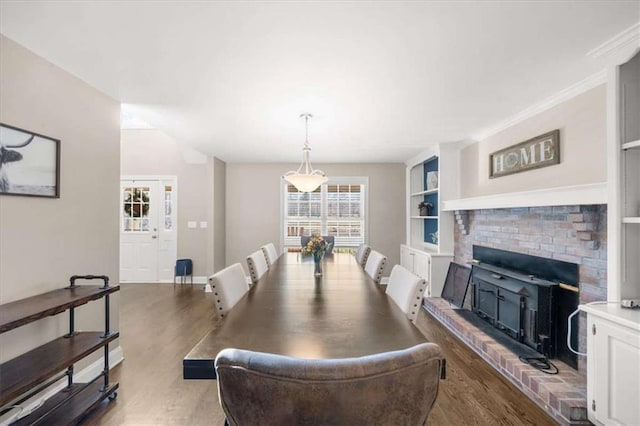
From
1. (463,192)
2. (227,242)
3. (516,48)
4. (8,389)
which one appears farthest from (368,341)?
(227,242)

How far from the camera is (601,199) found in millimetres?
1976

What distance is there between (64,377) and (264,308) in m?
1.71

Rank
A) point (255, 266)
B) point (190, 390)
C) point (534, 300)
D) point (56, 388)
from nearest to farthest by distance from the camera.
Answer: point (56, 388) < point (190, 390) < point (534, 300) < point (255, 266)

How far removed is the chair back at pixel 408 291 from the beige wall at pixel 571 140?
5.38 ft

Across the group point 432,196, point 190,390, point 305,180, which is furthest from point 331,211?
point 190,390

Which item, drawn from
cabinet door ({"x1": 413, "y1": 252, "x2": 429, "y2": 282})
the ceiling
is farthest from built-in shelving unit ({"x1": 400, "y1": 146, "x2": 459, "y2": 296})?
the ceiling

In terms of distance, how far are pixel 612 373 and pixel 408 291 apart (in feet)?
3.86

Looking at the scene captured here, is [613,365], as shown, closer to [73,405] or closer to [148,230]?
[73,405]

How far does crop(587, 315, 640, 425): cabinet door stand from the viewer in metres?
1.57

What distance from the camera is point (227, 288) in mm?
1913

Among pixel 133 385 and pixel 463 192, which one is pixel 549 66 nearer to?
pixel 463 192

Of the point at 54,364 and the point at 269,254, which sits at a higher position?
the point at 269,254

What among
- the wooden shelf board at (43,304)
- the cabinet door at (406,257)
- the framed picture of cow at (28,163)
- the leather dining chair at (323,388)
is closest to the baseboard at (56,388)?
the wooden shelf board at (43,304)

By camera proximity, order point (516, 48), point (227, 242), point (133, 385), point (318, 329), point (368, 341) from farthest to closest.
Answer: point (227, 242), point (133, 385), point (516, 48), point (318, 329), point (368, 341)
